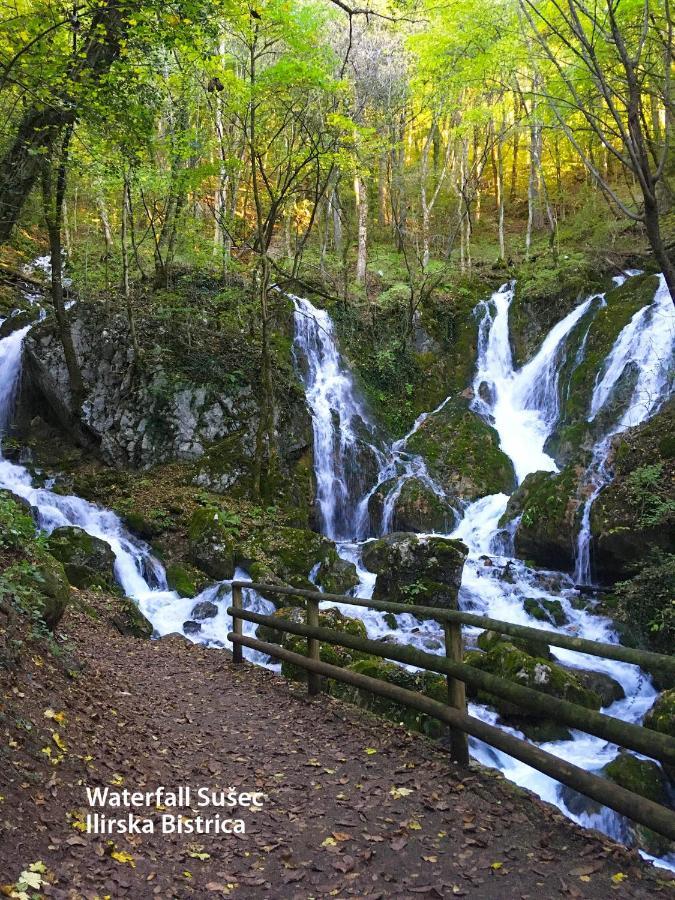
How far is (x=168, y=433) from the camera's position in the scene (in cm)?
1577

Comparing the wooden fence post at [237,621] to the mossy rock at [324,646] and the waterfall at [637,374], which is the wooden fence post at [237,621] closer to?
the mossy rock at [324,646]

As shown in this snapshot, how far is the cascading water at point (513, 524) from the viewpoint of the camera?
6.72 meters

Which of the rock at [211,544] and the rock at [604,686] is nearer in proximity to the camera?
the rock at [604,686]

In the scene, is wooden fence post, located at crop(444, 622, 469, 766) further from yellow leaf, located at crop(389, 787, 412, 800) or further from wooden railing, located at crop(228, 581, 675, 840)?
yellow leaf, located at crop(389, 787, 412, 800)

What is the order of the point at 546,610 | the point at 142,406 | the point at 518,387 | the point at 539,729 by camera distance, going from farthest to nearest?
the point at 518,387 < the point at 142,406 < the point at 546,610 < the point at 539,729

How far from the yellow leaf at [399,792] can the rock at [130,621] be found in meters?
6.63

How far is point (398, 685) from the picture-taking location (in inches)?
233

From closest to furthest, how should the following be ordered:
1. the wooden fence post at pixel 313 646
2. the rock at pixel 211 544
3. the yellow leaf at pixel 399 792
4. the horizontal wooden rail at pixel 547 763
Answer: the horizontal wooden rail at pixel 547 763
the yellow leaf at pixel 399 792
the wooden fence post at pixel 313 646
the rock at pixel 211 544

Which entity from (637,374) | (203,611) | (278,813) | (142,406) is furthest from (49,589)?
(637,374)

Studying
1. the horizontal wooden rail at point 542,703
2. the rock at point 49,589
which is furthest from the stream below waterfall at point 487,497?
the rock at point 49,589

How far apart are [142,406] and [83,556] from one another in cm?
592

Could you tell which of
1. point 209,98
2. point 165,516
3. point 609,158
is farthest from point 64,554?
point 609,158

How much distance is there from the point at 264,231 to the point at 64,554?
859 cm

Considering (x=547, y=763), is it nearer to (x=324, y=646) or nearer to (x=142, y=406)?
(x=324, y=646)
